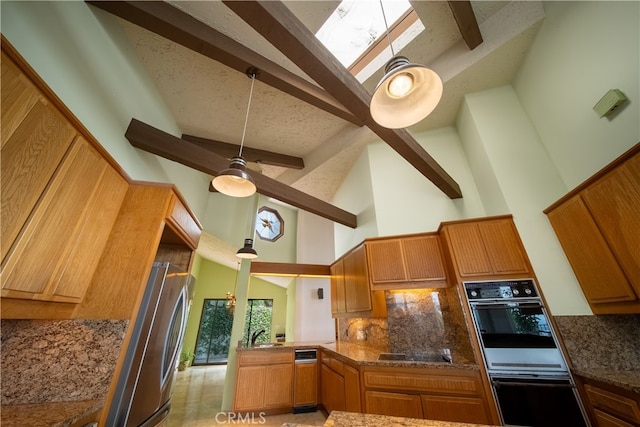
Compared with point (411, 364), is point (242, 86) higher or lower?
higher

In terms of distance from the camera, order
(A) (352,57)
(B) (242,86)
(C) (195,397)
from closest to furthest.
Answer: (B) (242,86), (A) (352,57), (C) (195,397)

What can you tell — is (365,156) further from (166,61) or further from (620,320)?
(620,320)

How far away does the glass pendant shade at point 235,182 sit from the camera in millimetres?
2084

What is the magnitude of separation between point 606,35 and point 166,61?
13.8 feet

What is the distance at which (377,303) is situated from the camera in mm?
2922

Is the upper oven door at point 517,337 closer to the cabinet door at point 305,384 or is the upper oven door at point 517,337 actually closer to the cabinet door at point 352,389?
the cabinet door at point 352,389

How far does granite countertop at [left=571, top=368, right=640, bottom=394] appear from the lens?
4.66ft

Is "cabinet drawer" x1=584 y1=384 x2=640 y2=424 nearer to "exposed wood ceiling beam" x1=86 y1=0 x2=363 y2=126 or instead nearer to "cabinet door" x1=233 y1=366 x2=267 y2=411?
"exposed wood ceiling beam" x1=86 y1=0 x2=363 y2=126

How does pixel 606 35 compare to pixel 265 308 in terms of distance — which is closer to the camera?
pixel 606 35

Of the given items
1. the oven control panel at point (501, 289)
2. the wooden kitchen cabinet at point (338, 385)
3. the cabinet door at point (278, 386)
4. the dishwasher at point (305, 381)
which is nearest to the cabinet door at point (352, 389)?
the wooden kitchen cabinet at point (338, 385)

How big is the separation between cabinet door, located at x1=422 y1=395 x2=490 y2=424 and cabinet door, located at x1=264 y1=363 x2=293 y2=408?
6.95 feet

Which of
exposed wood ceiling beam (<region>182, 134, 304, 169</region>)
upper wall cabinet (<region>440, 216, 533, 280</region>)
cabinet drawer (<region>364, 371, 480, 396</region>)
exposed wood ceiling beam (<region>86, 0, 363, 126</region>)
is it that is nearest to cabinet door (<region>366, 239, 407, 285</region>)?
upper wall cabinet (<region>440, 216, 533, 280</region>)

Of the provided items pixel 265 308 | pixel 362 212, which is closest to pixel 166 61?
pixel 362 212

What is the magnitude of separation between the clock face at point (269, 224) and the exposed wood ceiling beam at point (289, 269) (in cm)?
232
